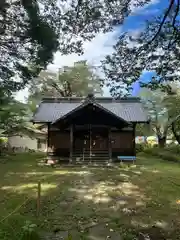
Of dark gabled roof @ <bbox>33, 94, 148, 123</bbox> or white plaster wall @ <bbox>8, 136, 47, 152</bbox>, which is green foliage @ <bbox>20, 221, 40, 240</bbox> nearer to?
dark gabled roof @ <bbox>33, 94, 148, 123</bbox>

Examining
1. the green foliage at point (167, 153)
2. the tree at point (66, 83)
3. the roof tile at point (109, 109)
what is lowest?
the green foliage at point (167, 153)

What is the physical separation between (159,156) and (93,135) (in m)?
8.43

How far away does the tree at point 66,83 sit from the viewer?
1431 inches

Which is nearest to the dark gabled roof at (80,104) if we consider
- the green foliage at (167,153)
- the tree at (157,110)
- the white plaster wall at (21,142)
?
the green foliage at (167,153)

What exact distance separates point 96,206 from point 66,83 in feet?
98.0

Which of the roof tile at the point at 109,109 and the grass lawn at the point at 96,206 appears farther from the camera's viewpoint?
the roof tile at the point at 109,109

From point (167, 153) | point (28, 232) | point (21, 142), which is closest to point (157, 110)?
point (167, 153)

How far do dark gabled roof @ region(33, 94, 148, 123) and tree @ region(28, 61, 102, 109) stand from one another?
11728mm

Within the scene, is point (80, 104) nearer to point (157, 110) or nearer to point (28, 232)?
point (157, 110)

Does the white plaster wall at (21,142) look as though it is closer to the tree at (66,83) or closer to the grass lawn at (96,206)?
the tree at (66,83)

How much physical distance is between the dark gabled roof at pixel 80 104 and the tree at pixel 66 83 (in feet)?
38.5

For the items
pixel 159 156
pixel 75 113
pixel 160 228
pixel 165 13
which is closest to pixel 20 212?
pixel 160 228

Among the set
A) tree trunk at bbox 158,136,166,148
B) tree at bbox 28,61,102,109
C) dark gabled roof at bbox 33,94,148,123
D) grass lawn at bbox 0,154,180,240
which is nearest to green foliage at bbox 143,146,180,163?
tree trunk at bbox 158,136,166,148

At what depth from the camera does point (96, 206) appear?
837cm
